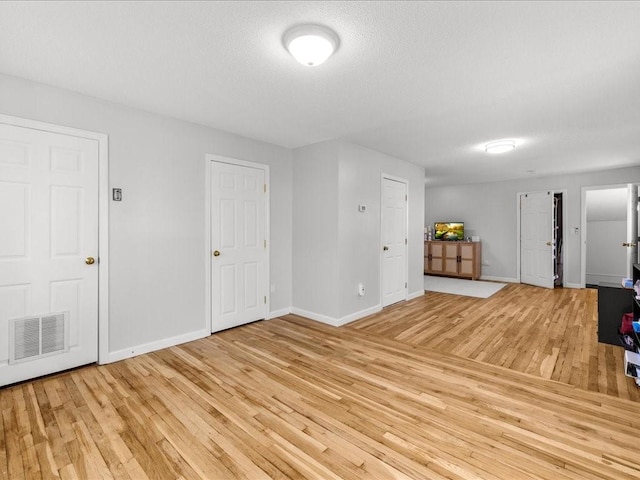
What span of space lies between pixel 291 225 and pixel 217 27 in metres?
2.99

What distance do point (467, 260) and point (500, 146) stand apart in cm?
394

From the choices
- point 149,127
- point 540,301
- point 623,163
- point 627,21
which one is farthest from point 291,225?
point 623,163

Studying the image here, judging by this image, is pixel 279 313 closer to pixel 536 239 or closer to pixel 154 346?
pixel 154 346

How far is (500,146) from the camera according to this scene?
423 centimetres

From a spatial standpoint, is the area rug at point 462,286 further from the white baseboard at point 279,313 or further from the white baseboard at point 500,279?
the white baseboard at point 279,313

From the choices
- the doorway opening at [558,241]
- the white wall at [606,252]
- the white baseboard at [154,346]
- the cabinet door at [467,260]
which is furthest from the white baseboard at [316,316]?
the white wall at [606,252]

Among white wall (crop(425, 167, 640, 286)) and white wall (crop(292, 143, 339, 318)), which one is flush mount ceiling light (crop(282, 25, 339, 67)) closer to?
white wall (crop(292, 143, 339, 318))

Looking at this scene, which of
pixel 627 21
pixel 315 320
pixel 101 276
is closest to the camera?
pixel 627 21

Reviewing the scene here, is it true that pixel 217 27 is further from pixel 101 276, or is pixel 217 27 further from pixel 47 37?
pixel 101 276

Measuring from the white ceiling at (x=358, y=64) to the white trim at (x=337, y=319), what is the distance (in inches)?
94.2

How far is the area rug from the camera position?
6.06 metres

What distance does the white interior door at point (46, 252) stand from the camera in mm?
2486

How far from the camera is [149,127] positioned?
125 inches

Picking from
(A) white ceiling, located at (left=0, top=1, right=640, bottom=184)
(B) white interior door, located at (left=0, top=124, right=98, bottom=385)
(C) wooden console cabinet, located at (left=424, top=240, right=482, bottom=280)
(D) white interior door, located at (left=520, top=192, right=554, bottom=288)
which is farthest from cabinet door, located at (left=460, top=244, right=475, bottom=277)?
(B) white interior door, located at (left=0, top=124, right=98, bottom=385)
